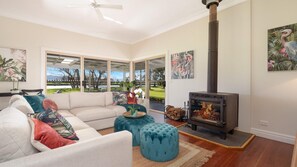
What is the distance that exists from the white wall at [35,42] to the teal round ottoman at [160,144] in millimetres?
3916

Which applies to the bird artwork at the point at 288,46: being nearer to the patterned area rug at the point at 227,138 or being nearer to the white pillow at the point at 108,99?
the patterned area rug at the point at 227,138

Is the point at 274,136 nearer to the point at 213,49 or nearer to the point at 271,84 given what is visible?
the point at 271,84

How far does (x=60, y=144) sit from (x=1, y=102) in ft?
13.1

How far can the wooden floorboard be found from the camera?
6.32ft

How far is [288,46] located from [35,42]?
19.7 feet

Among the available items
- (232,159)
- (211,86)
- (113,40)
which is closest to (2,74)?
(113,40)

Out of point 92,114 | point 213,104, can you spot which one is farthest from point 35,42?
point 213,104

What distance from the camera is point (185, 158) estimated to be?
2.03 metres

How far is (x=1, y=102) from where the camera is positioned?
12.0 ft

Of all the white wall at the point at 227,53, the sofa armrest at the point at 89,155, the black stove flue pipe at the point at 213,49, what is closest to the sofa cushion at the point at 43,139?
the sofa armrest at the point at 89,155

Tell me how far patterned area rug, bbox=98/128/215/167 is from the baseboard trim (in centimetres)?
137

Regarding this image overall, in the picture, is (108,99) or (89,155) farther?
(108,99)

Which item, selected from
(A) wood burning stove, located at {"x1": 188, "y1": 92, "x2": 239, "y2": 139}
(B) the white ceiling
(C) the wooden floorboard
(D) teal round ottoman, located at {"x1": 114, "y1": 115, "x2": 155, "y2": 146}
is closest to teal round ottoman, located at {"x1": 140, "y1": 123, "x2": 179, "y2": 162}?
(D) teal round ottoman, located at {"x1": 114, "y1": 115, "x2": 155, "y2": 146}

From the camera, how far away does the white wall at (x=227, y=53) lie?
9.82ft
